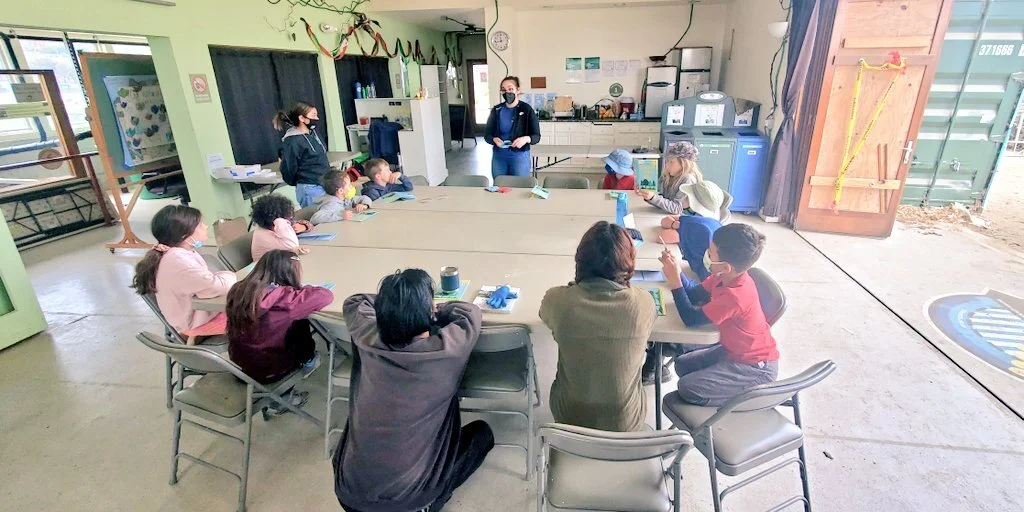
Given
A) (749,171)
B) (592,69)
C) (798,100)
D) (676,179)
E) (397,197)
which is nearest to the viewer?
(676,179)

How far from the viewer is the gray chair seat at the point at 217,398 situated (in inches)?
76.0

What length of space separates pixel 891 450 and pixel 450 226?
2563 mm

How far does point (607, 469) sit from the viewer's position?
1.59m

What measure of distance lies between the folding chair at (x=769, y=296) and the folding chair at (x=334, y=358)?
1674 millimetres

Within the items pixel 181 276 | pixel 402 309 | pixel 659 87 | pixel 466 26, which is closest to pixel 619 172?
pixel 402 309

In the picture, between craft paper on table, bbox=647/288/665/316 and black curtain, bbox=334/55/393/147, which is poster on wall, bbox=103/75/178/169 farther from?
craft paper on table, bbox=647/288/665/316

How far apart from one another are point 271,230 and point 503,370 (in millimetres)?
1533

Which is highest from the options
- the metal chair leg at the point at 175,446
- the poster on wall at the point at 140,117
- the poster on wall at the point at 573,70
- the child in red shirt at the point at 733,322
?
the poster on wall at the point at 573,70

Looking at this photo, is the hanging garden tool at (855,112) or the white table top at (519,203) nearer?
the white table top at (519,203)

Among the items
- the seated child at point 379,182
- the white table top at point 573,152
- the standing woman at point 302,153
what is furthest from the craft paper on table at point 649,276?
the white table top at point 573,152

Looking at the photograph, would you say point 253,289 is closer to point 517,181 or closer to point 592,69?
point 517,181

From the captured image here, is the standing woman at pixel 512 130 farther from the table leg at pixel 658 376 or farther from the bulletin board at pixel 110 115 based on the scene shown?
the bulletin board at pixel 110 115

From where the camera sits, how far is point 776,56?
5.38 metres

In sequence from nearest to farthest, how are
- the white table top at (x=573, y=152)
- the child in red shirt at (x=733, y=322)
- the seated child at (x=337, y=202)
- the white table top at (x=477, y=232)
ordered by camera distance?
the child in red shirt at (x=733, y=322) → the white table top at (x=477, y=232) → the seated child at (x=337, y=202) → the white table top at (x=573, y=152)
